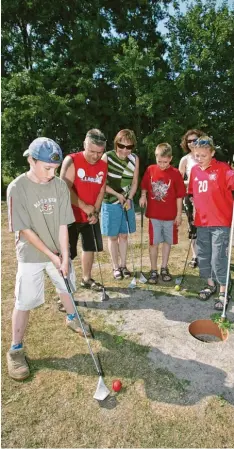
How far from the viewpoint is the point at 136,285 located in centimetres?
588

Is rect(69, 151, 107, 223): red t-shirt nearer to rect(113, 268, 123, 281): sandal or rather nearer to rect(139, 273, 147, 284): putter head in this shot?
rect(113, 268, 123, 281): sandal

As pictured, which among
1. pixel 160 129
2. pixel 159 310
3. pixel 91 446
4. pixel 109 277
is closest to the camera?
pixel 91 446

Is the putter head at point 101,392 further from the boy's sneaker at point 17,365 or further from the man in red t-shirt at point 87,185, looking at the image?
the man in red t-shirt at point 87,185

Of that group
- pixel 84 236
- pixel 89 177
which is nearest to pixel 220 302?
pixel 84 236

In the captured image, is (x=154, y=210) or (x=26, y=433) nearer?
(x=26, y=433)

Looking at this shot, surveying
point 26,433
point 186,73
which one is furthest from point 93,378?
point 186,73

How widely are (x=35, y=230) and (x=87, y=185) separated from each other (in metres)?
1.55

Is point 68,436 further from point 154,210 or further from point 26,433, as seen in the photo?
point 154,210

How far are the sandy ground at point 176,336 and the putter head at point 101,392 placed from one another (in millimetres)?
476

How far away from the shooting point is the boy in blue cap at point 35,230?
11.3ft

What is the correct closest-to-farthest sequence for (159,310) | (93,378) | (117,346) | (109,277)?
1. (93,378)
2. (117,346)
3. (159,310)
4. (109,277)

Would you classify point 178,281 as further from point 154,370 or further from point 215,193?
point 154,370

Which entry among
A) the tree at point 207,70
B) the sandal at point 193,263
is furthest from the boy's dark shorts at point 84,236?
the tree at point 207,70

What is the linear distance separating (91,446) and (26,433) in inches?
25.1
